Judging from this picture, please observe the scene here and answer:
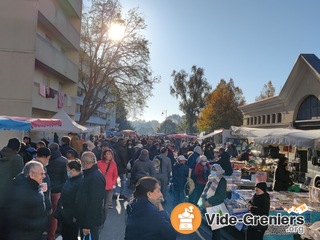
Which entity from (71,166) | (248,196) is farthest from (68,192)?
(248,196)

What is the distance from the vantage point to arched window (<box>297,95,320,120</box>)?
2388 cm

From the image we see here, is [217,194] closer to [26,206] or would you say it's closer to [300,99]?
[26,206]

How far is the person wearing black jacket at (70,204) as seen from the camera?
196 inches

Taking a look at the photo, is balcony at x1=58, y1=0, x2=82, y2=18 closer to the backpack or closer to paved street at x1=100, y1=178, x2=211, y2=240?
the backpack

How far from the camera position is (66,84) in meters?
29.3

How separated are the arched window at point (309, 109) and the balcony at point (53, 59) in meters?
18.6

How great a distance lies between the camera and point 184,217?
3939 mm

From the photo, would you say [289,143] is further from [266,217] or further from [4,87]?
[4,87]

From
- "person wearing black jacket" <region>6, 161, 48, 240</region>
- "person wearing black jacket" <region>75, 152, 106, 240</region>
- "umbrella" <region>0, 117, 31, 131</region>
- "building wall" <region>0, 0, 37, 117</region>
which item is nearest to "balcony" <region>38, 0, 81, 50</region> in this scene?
"building wall" <region>0, 0, 37, 117</region>

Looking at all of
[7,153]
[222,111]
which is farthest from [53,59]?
[222,111]

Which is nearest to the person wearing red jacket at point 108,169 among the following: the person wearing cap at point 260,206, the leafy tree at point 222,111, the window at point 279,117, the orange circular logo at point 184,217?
the person wearing cap at point 260,206

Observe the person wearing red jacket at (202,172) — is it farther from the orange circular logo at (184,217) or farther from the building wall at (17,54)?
the building wall at (17,54)

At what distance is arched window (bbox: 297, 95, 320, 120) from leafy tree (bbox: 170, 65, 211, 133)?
123 feet

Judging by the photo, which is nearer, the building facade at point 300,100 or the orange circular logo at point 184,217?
the orange circular logo at point 184,217
